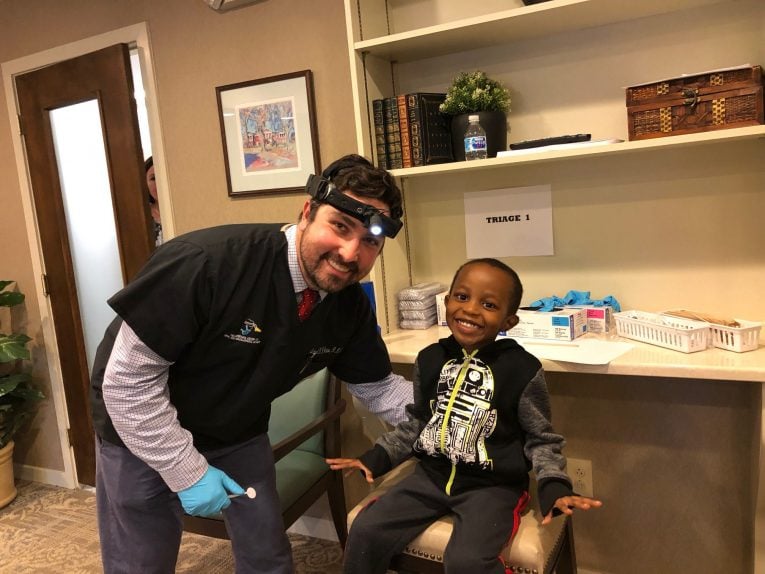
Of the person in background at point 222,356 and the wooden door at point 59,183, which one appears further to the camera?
the wooden door at point 59,183

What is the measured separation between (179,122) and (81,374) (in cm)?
138

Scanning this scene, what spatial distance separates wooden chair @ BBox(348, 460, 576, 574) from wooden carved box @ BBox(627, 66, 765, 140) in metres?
1.06

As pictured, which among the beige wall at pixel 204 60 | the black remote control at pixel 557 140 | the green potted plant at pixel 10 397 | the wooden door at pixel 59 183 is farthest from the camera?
the green potted plant at pixel 10 397

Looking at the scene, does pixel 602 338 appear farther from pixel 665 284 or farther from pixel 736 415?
pixel 736 415

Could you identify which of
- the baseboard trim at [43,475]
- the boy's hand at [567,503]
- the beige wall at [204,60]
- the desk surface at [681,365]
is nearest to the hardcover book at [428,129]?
the beige wall at [204,60]

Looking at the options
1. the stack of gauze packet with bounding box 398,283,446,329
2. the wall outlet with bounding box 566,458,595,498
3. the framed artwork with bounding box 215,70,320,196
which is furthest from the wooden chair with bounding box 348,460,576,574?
the framed artwork with bounding box 215,70,320,196

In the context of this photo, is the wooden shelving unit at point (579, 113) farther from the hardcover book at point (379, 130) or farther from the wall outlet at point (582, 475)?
the wall outlet at point (582, 475)

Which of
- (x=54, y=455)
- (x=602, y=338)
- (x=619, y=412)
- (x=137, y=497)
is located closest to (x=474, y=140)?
(x=602, y=338)

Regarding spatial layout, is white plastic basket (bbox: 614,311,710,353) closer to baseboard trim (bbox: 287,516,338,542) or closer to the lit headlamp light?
the lit headlamp light

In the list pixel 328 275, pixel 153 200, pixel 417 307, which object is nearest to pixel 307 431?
pixel 417 307

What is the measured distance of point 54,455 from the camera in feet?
10.6

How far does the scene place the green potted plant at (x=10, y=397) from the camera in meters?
2.85

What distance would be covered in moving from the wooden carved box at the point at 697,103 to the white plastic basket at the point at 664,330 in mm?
510

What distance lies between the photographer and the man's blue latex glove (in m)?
1.37
